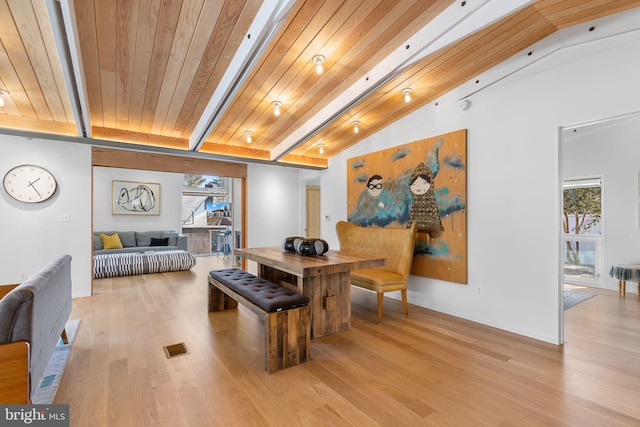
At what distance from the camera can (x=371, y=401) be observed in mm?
1842

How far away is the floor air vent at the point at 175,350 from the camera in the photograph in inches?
96.3

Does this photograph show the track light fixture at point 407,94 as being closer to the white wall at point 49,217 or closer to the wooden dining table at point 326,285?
the wooden dining table at point 326,285

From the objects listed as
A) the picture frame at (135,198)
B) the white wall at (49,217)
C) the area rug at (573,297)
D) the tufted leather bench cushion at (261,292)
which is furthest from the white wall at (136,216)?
the area rug at (573,297)

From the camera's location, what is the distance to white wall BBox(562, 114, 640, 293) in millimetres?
4371

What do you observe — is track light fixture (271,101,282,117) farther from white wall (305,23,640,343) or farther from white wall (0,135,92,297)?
white wall (0,135,92,297)

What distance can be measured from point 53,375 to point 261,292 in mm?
1551

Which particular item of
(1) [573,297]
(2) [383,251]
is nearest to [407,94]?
(2) [383,251]

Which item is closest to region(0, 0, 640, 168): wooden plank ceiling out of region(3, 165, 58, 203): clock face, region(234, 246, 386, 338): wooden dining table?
region(3, 165, 58, 203): clock face

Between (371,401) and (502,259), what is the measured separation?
2.14m

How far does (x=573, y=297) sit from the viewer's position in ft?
13.8

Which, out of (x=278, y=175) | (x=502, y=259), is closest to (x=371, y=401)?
(x=502, y=259)

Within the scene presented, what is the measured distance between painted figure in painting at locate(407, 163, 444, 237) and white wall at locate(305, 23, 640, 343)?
423 millimetres

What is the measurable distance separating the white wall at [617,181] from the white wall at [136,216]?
28.6ft

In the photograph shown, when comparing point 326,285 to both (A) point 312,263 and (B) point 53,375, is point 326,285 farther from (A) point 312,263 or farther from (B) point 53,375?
(B) point 53,375
